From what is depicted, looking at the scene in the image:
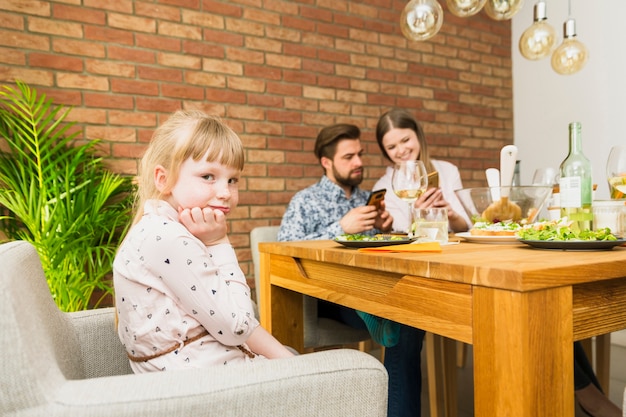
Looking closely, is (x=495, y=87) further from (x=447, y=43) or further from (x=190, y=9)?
(x=190, y=9)

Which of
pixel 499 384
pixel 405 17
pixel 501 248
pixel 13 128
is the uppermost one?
pixel 405 17

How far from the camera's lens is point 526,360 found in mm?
729

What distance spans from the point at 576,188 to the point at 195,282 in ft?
3.36

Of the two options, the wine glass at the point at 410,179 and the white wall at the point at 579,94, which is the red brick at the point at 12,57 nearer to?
the wine glass at the point at 410,179

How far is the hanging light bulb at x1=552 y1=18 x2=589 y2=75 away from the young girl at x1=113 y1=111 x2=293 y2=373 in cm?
185

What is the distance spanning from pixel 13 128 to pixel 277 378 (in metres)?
2.07

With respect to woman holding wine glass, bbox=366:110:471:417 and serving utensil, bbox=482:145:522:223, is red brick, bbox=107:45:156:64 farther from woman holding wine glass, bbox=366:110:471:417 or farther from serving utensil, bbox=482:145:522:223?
serving utensil, bbox=482:145:522:223

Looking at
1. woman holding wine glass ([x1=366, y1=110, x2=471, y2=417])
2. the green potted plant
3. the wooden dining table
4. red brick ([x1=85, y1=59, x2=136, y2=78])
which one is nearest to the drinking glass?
woman holding wine glass ([x1=366, y1=110, x2=471, y2=417])

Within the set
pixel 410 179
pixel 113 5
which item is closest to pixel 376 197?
pixel 410 179

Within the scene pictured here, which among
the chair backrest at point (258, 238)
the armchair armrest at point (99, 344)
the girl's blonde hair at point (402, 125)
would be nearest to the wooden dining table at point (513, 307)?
the armchair armrest at point (99, 344)

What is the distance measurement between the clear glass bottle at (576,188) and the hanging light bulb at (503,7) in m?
0.88

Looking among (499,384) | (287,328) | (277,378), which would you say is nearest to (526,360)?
(499,384)

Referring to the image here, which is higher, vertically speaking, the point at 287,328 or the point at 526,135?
the point at 526,135

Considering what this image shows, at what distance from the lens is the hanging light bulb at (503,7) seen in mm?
2039
